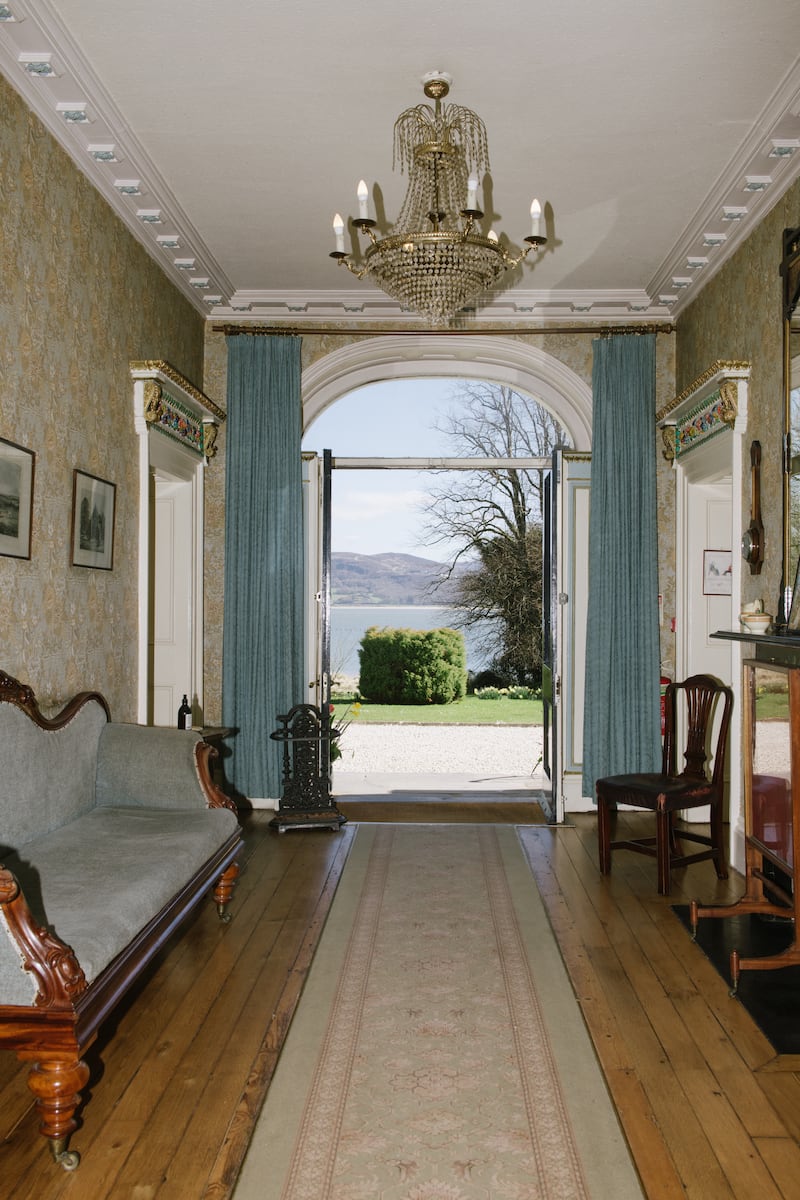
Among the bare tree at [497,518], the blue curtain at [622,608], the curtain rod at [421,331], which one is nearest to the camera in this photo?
the blue curtain at [622,608]

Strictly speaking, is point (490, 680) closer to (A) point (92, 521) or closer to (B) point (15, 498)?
(A) point (92, 521)

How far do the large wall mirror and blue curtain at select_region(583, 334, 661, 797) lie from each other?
1.88 metres

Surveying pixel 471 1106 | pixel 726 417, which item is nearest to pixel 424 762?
pixel 726 417

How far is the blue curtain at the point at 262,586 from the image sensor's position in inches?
244

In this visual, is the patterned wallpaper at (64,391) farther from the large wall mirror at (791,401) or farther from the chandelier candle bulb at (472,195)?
the large wall mirror at (791,401)

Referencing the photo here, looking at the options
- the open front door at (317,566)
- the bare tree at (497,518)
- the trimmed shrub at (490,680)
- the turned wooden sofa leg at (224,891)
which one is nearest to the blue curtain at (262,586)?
the open front door at (317,566)

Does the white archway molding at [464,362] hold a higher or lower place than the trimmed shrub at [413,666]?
higher

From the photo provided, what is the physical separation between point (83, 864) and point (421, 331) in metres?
4.49

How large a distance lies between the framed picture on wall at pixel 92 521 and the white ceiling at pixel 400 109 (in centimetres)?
140

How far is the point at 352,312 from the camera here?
252 inches

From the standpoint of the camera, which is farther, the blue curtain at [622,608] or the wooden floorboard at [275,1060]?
the blue curtain at [622,608]

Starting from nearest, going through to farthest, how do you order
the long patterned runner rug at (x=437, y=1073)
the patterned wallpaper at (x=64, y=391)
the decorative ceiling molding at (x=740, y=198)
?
the long patterned runner rug at (x=437, y=1073), the patterned wallpaper at (x=64, y=391), the decorative ceiling molding at (x=740, y=198)

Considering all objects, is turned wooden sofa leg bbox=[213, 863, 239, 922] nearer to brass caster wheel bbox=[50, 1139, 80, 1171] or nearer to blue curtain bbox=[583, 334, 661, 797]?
brass caster wheel bbox=[50, 1139, 80, 1171]

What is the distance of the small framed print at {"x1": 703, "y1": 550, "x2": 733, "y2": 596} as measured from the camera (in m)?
6.05
